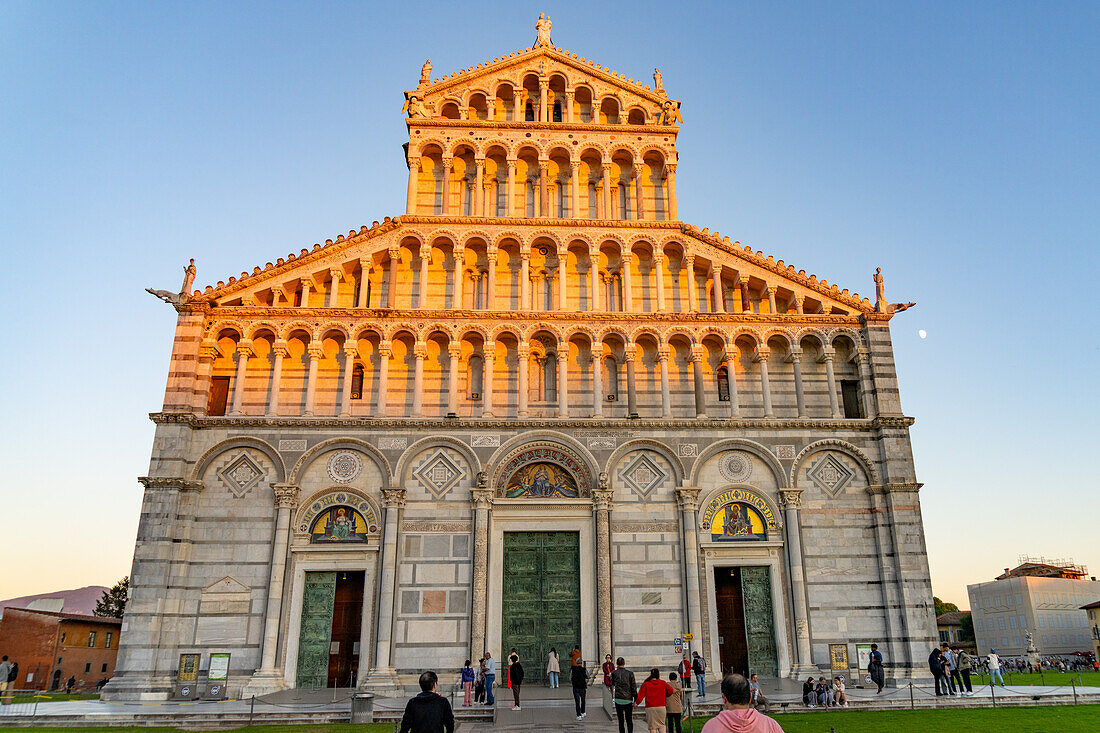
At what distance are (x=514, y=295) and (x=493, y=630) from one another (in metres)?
11.3

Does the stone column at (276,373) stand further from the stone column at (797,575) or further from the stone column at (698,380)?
the stone column at (797,575)

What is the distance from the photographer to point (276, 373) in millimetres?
24953

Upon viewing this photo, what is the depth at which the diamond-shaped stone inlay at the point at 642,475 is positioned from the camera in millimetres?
24516

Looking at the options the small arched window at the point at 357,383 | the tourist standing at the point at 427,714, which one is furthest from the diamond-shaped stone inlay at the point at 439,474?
the tourist standing at the point at 427,714

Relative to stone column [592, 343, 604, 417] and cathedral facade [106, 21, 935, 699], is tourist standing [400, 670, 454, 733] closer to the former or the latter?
cathedral facade [106, 21, 935, 699]

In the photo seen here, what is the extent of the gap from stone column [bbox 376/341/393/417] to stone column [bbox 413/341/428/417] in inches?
33.9

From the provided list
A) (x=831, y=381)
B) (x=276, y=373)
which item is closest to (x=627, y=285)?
(x=831, y=381)

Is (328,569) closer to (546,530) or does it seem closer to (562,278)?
(546,530)

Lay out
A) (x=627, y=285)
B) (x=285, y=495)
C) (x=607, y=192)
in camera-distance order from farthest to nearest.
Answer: (x=607, y=192), (x=627, y=285), (x=285, y=495)

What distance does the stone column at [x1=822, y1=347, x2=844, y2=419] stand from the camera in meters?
25.8

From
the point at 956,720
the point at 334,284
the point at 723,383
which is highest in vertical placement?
the point at 334,284

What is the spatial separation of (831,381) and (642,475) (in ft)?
24.3

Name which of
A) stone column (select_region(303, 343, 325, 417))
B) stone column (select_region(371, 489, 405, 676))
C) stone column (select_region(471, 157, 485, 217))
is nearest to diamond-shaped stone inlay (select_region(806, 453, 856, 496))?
stone column (select_region(371, 489, 405, 676))

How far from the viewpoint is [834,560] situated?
24.2 metres
